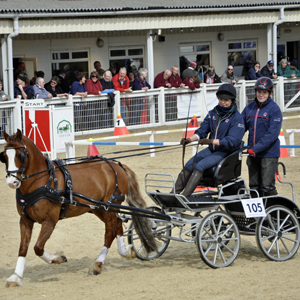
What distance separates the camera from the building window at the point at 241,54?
24406 mm

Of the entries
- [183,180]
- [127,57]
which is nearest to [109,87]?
[127,57]

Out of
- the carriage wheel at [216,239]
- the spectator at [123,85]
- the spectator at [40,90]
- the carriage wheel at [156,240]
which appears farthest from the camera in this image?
the spectator at [123,85]

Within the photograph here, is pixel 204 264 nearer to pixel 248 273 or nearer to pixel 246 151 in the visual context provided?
pixel 248 273

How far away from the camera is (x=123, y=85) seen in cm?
1792

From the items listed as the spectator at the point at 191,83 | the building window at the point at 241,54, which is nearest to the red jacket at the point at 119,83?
the spectator at the point at 191,83

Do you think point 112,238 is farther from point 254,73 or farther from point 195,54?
point 195,54

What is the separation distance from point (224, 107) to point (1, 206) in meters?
4.58

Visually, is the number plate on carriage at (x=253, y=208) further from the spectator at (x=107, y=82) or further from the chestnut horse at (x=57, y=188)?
the spectator at (x=107, y=82)

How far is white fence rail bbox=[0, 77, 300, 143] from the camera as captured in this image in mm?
15704

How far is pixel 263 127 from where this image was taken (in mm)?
7441

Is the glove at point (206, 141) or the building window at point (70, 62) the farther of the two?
the building window at point (70, 62)

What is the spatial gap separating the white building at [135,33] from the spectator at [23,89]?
33cm

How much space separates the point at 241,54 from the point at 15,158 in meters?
19.8

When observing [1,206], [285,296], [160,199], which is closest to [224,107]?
[160,199]
